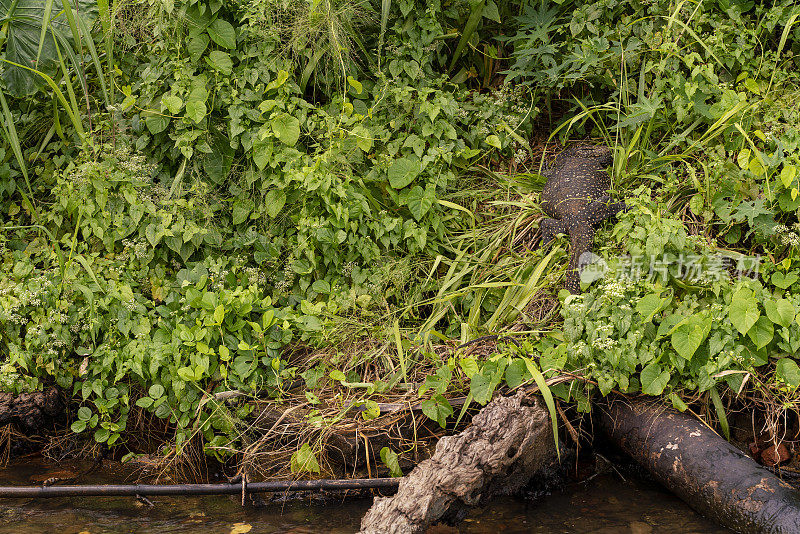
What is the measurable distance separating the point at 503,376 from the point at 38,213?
9.14 feet

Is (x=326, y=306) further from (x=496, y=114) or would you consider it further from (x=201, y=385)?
(x=496, y=114)

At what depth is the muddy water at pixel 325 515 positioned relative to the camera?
8.37 ft

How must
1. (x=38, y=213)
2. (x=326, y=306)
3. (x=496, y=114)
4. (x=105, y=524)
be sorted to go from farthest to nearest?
(x=496, y=114) → (x=38, y=213) → (x=326, y=306) → (x=105, y=524)

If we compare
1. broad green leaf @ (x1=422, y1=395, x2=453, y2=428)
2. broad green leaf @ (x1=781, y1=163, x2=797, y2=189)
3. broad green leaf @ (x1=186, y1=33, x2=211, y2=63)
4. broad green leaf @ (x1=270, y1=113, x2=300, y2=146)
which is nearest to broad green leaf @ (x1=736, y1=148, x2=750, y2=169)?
broad green leaf @ (x1=781, y1=163, x2=797, y2=189)

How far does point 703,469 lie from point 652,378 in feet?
1.27

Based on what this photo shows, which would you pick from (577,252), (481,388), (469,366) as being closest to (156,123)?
(469,366)

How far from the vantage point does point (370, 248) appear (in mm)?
3500

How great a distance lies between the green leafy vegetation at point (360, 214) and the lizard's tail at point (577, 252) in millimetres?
89

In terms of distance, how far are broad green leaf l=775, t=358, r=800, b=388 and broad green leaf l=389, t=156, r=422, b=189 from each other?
1956 millimetres

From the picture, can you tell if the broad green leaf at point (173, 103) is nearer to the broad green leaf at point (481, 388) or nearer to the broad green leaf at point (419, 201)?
the broad green leaf at point (419, 201)

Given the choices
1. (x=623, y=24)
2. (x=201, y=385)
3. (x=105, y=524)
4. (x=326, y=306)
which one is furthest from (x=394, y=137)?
(x=105, y=524)

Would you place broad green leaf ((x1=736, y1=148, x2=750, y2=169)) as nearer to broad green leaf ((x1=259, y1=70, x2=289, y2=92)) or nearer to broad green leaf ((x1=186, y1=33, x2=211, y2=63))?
broad green leaf ((x1=259, y1=70, x2=289, y2=92))

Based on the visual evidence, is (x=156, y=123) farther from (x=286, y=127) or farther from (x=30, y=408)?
(x=30, y=408)

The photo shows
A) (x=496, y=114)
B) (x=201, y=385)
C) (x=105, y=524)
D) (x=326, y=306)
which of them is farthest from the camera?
(x=496, y=114)
